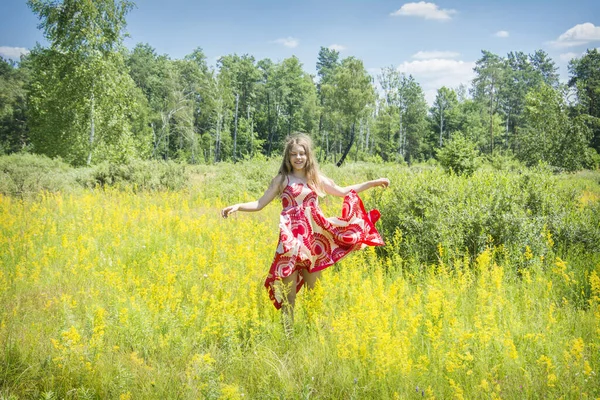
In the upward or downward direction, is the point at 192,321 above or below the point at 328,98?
below

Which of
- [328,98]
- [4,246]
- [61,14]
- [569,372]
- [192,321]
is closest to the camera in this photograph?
[569,372]

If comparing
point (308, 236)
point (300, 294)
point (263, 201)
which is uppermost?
point (263, 201)

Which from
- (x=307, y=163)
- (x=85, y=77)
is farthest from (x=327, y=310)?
(x=85, y=77)

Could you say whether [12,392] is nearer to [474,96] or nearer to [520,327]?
[520,327]

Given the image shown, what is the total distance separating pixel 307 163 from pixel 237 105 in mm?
41742

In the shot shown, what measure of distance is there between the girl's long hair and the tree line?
9.22 metres

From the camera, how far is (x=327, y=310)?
3748mm

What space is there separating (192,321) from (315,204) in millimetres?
1490

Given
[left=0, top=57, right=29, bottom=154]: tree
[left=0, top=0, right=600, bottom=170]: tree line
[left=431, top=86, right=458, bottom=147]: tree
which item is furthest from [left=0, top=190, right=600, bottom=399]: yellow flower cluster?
[left=431, top=86, right=458, bottom=147]: tree

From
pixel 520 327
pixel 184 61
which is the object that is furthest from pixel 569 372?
pixel 184 61

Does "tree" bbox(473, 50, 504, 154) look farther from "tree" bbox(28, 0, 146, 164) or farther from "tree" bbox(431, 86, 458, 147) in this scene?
"tree" bbox(28, 0, 146, 164)

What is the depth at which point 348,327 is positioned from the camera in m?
3.02

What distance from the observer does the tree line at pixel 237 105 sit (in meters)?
17.7

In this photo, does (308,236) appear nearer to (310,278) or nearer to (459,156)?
(310,278)
